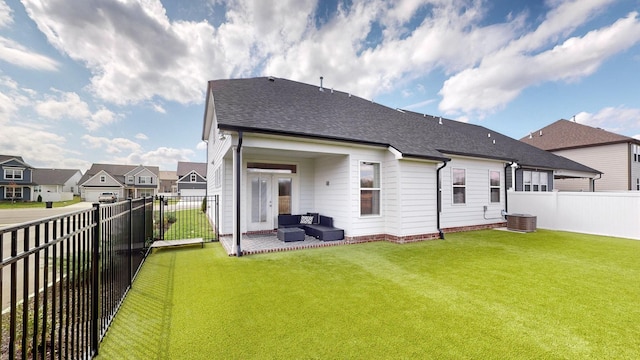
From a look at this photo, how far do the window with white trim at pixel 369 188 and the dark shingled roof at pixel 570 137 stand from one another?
66.9 ft

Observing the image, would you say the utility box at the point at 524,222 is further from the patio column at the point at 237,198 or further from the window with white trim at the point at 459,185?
the patio column at the point at 237,198

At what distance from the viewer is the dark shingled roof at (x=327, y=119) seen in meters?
7.13

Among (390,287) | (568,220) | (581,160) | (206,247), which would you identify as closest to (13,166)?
(206,247)

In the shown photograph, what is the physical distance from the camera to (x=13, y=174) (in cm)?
3228

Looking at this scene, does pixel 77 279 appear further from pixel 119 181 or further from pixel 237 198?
pixel 119 181

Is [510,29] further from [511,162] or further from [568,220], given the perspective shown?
[568,220]

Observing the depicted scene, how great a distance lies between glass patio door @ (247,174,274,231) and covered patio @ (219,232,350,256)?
0.61 meters

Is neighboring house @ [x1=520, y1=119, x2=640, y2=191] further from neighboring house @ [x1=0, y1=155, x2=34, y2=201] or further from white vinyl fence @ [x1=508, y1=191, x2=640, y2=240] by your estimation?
neighboring house @ [x1=0, y1=155, x2=34, y2=201]

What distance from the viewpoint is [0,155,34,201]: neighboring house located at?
103ft

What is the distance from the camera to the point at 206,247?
24.2 feet

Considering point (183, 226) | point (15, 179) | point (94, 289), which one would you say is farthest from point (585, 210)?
point (15, 179)

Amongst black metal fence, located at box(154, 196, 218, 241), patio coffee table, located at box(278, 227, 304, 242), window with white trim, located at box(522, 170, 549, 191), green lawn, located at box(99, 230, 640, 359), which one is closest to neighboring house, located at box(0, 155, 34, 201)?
black metal fence, located at box(154, 196, 218, 241)

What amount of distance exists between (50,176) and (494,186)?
57710 millimetres

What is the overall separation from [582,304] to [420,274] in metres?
2.28
